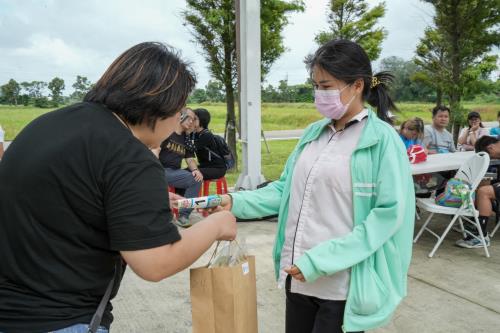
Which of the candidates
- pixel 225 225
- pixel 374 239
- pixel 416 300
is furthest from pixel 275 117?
pixel 225 225

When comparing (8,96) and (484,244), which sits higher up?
(8,96)

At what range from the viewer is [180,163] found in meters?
5.52

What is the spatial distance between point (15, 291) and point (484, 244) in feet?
14.3

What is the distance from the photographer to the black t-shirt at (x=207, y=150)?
227 inches

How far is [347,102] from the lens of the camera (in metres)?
1.75

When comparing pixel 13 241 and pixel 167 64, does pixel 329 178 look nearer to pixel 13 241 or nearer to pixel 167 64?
pixel 167 64

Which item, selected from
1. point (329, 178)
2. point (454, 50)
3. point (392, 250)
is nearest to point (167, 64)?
point (329, 178)

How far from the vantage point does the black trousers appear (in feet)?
5.50

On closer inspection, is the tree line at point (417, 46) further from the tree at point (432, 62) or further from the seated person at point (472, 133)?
the seated person at point (472, 133)

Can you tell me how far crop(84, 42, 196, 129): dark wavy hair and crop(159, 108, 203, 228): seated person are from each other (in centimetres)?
419

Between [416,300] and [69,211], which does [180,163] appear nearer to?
[416,300]

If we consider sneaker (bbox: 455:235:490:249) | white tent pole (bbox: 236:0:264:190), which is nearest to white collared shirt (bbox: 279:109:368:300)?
sneaker (bbox: 455:235:490:249)

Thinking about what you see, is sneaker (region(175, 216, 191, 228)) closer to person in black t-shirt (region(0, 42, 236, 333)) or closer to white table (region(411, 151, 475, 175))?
white table (region(411, 151, 475, 175))

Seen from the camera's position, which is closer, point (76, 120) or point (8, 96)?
point (76, 120)
